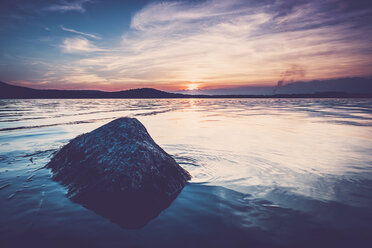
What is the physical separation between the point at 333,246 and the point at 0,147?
8.83 m

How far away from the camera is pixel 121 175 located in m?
3.16

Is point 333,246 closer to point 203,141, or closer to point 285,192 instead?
point 285,192

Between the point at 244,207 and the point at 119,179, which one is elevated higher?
the point at 119,179

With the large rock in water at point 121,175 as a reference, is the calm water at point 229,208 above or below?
below

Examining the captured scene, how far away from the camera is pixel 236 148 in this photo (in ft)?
21.8

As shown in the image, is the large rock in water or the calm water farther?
the large rock in water

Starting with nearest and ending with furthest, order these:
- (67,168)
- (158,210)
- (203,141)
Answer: (158,210), (67,168), (203,141)

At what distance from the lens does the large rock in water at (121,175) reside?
2930 millimetres

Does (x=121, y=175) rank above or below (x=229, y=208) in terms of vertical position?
above

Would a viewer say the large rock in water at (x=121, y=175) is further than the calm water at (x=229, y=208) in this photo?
Yes

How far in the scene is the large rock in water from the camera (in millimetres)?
2930

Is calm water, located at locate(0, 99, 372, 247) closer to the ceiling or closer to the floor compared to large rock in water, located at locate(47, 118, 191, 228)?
closer to the floor

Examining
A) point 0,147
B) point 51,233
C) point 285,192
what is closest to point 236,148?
point 285,192

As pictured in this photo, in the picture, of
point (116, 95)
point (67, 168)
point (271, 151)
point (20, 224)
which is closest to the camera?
point (20, 224)
